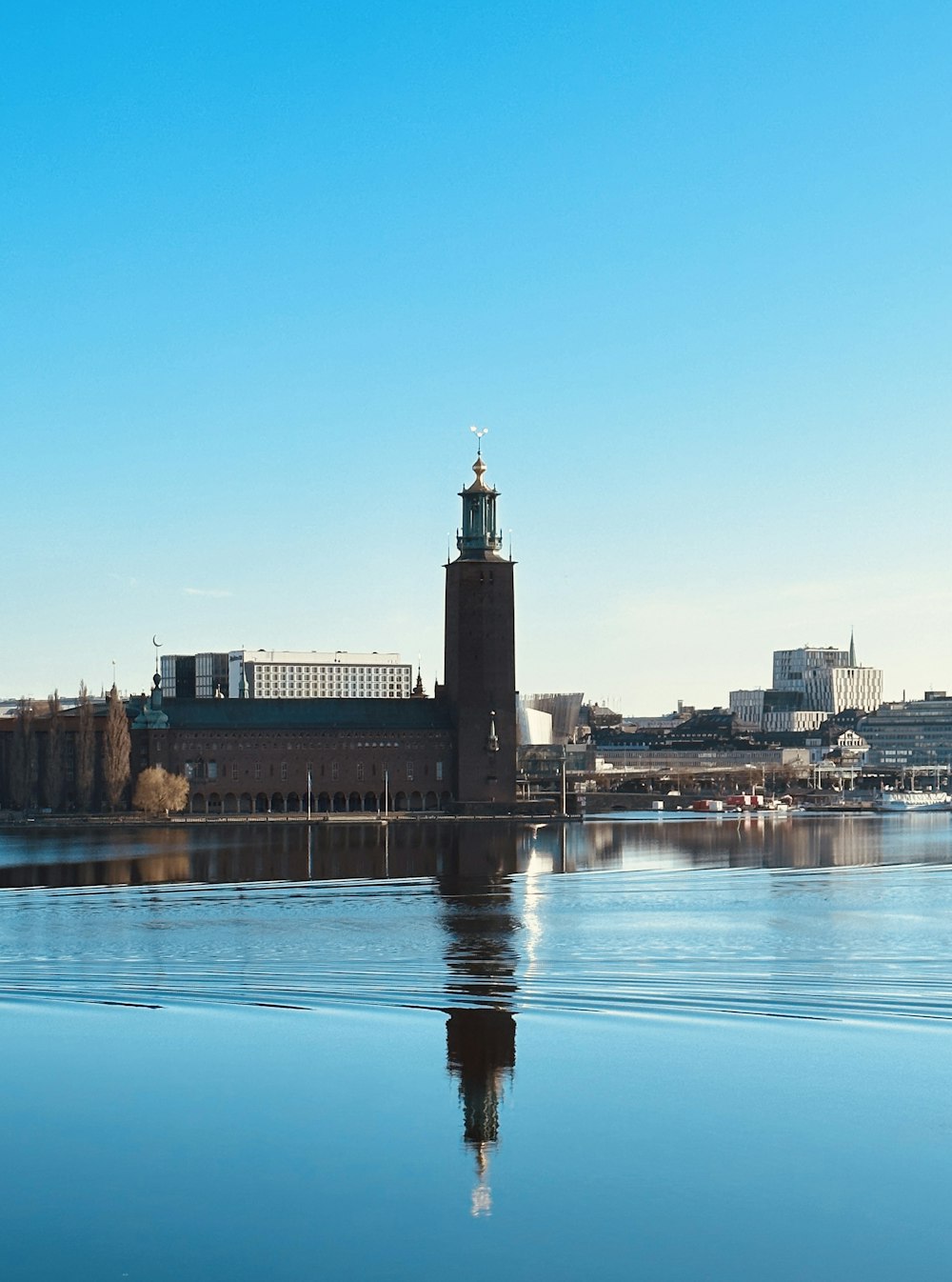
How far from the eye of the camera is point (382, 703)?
91.1 meters

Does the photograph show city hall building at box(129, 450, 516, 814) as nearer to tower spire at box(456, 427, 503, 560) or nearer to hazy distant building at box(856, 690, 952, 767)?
tower spire at box(456, 427, 503, 560)

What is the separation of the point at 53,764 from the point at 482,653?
68.8ft

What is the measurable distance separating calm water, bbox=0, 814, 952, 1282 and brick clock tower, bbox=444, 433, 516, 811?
5113 cm

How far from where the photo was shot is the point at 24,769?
82.1 metres

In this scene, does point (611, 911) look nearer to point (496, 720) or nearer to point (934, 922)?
point (934, 922)

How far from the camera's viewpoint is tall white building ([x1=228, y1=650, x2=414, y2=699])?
621 ft

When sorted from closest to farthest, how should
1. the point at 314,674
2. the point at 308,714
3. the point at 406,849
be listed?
the point at 406,849, the point at 308,714, the point at 314,674

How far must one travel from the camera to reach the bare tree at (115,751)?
270 feet

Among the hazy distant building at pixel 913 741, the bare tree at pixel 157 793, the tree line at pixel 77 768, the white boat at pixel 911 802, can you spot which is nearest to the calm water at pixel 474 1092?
the bare tree at pixel 157 793

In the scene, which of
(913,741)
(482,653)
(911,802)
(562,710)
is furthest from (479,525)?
(913,741)

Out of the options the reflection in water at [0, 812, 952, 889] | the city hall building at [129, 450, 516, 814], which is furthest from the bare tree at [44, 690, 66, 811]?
the reflection in water at [0, 812, 952, 889]

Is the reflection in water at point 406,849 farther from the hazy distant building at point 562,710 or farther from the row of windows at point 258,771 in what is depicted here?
the hazy distant building at point 562,710

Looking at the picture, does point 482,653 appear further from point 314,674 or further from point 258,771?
point 314,674

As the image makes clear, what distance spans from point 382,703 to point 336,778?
4683 mm
